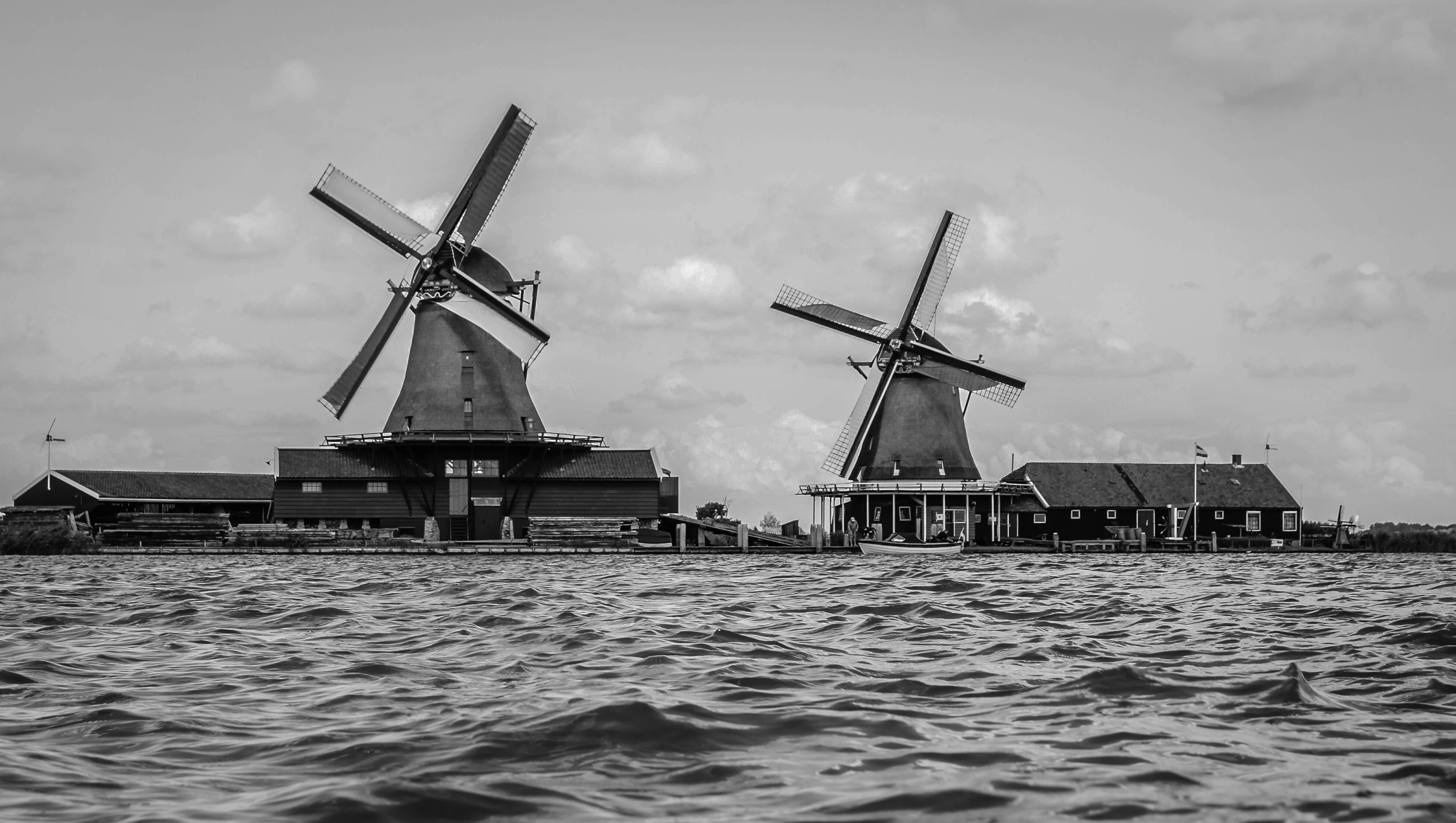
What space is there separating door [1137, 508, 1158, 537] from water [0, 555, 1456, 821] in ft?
146

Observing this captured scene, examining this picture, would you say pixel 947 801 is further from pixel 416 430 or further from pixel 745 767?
pixel 416 430

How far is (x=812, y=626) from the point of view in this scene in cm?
1440

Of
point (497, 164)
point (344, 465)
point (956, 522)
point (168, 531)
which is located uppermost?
point (497, 164)

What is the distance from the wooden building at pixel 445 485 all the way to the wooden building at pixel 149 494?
19.0 ft

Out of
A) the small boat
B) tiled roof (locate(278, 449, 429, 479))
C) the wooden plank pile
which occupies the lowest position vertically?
the small boat

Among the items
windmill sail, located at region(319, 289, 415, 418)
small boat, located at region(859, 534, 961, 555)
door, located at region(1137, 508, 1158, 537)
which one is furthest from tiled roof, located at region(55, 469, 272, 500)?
door, located at region(1137, 508, 1158, 537)

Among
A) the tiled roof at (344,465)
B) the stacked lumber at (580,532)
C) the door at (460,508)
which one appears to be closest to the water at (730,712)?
the stacked lumber at (580,532)

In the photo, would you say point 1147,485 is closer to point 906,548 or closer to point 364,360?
point 906,548

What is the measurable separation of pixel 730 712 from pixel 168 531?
4438 cm

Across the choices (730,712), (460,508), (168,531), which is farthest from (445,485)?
(730,712)

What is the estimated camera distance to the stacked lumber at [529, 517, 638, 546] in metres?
47.6

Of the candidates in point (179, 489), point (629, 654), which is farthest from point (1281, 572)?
point (179, 489)

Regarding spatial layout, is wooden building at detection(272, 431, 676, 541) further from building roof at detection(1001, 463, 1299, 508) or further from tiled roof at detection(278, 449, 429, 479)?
building roof at detection(1001, 463, 1299, 508)

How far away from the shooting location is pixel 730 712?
805cm
